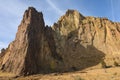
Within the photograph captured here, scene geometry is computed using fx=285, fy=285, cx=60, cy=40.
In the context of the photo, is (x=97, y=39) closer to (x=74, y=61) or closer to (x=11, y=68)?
(x=74, y=61)

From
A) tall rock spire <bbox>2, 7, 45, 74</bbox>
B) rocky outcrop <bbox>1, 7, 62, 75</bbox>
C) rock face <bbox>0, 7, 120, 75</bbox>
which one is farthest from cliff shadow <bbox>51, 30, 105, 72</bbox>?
tall rock spire <bbox>2, 7, 45, 74</bbox>

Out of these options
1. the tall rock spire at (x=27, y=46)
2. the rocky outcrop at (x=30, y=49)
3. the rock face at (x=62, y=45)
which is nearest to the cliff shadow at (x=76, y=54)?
the rock face at (x=62, y=45)

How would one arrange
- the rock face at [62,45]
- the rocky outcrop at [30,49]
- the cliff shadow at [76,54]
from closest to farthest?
the rocky outcrop at [30,49] → the rock face at [62,45] → the cliff shadow at [76,54]

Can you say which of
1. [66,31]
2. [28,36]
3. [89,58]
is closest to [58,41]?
[66,31]

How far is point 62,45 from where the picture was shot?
93.5m

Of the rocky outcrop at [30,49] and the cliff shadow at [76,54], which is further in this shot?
the cliff shadow at [76,54]

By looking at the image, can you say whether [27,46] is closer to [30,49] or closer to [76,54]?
[30,49]

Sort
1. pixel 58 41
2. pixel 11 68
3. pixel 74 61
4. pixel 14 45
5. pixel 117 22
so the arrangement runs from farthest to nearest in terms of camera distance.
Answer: pixel 117 22 < pixel 58 41 < pixel 74 61 < pixel 14 45 < pixel 11 68

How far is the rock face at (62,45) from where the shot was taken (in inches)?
2704

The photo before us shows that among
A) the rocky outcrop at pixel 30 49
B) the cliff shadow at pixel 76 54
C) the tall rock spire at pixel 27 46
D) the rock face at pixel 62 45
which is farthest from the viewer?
the cliff shadow at pixel 76 54

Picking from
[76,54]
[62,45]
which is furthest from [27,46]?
[62,45]

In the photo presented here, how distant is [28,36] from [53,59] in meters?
10.3

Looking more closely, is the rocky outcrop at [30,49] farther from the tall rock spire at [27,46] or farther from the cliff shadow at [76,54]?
the cliff shadow at [76,54]

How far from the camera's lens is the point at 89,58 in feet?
287
